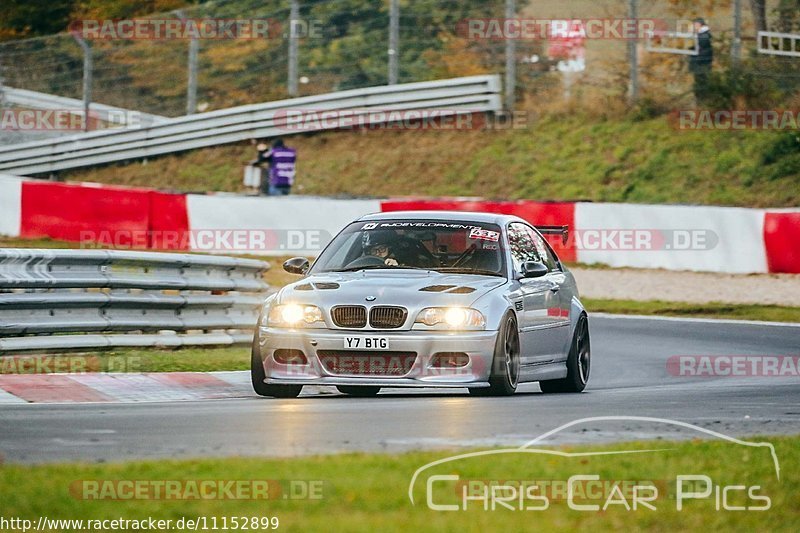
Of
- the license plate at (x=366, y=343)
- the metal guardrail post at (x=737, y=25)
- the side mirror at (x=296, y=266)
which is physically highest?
the metal guardrail post at (x=737, y=25)

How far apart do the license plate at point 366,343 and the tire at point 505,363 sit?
73cm

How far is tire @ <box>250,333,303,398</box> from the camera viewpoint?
432 inches

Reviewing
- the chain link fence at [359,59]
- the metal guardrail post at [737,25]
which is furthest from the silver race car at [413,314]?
the chain link fence at [359,59]

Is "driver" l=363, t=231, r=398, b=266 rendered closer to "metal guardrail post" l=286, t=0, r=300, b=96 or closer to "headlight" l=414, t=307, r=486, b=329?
"headlight" l=414, t=307, r=486, b=329

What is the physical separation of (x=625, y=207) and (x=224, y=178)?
12.2 meters

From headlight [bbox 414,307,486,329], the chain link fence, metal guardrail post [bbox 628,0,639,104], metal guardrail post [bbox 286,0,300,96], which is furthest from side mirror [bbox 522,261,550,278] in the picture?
metal guardrail post [bbox 286,0,300,96]

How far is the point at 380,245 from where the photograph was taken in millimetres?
11789

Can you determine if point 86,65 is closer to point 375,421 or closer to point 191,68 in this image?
point 191,68

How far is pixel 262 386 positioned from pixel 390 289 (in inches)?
44.3

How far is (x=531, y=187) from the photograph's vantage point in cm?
3130

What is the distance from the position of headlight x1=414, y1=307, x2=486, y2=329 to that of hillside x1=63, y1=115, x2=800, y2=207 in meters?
18.4

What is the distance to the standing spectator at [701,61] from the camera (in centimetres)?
3002

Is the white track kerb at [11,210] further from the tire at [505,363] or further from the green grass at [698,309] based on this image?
the tire at [505,363]

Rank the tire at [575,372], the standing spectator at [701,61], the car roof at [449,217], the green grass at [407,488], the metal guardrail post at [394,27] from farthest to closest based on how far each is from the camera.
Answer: the metal guardrail post at [394,27], the standing spectator at [701,61], the tire at [575,372], the car roof at [449,217], the green grass at [407,488]
